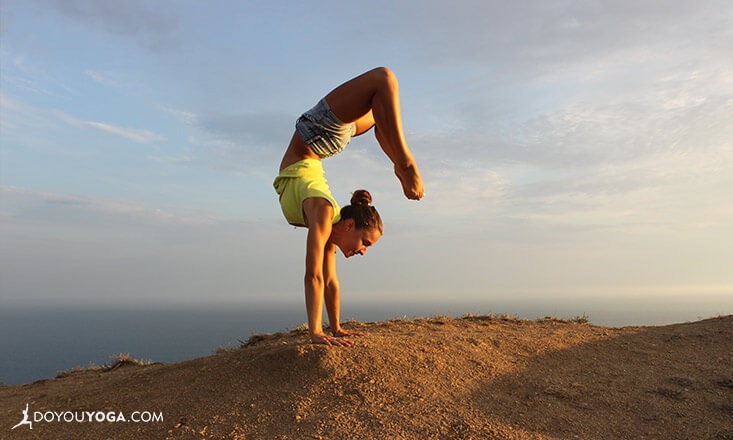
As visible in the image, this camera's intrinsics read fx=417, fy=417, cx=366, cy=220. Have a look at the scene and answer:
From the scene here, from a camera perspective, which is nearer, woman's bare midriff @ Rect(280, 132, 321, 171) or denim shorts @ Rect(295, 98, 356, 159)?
denim shorts @ Rect(295, 98, 356, 159)

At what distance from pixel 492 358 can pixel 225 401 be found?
8.48 ft

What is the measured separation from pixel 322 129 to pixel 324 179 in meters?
0.52

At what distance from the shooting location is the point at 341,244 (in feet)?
13.6

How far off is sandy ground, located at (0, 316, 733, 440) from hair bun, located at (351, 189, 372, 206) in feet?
4.50

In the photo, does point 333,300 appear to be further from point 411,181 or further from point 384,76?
point 384,76

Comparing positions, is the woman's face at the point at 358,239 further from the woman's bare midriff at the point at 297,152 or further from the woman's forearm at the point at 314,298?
the woman's bare midriff at the point at 297,152

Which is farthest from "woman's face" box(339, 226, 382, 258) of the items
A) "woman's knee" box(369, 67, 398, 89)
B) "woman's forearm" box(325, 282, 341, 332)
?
"woman's knee" box(369, 67, 398, 89)

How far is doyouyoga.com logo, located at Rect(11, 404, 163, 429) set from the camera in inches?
127

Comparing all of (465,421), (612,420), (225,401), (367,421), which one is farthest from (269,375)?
(612,420)

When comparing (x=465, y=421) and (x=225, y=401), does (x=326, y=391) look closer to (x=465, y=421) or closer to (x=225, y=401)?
(x=225, y=401)

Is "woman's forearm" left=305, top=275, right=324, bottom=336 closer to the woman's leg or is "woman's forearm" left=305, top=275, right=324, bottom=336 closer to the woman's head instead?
the woman's head

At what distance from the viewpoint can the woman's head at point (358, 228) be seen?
4012mm

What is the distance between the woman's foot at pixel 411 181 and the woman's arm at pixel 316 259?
0.71m

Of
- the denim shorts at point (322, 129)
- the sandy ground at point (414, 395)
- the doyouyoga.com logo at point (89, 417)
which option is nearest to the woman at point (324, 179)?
the denim shorts at point (322, 129)
